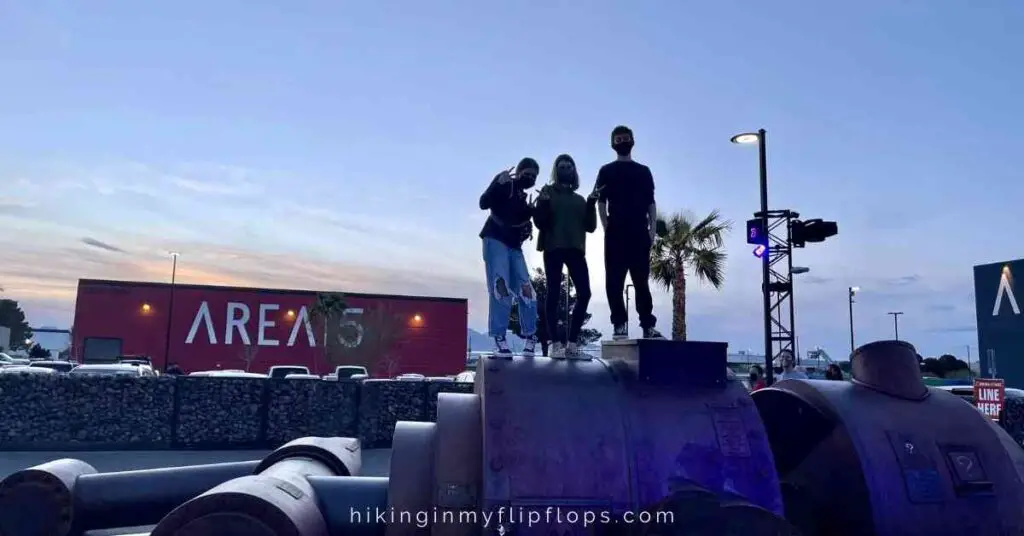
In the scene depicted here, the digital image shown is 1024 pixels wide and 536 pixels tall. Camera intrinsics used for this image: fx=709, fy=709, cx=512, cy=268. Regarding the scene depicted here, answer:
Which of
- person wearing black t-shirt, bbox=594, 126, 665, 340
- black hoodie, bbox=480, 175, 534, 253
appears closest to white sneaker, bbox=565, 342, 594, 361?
person wearing black t-shirt, bbox=594, 126, 665, 340

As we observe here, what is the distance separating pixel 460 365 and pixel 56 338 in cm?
13064

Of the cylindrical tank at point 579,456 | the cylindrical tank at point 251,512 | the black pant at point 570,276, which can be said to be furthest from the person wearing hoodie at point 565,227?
the cylindrical tank at point 251,512

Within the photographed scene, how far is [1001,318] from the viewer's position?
28953 millimetres

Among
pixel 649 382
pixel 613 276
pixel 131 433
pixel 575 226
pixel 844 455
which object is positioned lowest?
pixel 131 433

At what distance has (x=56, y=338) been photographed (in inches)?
5595

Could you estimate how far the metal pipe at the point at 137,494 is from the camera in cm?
468

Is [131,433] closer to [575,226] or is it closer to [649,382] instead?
[575,226]

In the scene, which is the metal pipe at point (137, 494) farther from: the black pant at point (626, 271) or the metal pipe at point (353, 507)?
the black pant at point (626, 271)

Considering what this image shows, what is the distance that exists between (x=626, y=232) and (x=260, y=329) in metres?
40.9

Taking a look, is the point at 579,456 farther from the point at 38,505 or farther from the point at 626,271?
the point at 38,505

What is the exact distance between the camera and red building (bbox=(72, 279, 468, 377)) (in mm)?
40312

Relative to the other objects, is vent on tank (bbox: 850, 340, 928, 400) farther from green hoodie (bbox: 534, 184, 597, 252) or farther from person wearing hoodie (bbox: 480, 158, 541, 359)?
person wearing hoodie (bbox: 480, 158, 541, 359)

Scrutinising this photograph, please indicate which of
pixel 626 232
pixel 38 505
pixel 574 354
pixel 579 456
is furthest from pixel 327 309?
pixel 579 456

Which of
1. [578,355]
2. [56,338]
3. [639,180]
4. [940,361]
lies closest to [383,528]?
[578,355]
